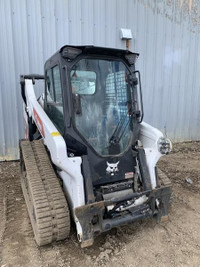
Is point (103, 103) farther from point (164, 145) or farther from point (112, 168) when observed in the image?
point (164, 145)

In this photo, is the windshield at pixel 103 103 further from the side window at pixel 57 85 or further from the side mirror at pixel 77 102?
the side window at pixel 57 85

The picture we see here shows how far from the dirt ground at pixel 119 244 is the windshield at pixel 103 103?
1.01 metres

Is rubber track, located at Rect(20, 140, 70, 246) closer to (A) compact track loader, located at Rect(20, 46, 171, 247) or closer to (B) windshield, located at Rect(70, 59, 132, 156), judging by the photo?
(A) compact track loader, located at Rect(20, 46, 171, 247)

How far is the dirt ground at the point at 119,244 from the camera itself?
82.4 inches

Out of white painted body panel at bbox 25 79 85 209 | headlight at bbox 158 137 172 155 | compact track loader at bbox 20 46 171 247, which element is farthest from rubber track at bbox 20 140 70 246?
headlight at bbox 158 137 172 155

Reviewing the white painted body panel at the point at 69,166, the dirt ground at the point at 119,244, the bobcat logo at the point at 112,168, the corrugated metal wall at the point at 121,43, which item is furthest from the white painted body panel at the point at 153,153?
the corrugated metal wall at the point at 121,43

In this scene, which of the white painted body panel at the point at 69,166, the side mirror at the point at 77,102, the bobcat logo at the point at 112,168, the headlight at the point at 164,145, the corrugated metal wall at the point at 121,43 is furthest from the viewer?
the corrugated metal wall at the point at 121,43

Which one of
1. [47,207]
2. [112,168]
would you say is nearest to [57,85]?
[112,168]

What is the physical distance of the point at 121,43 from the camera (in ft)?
18.7

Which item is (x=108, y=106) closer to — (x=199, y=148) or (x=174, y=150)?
(x=174, y=150)

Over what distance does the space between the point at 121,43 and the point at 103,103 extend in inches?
157

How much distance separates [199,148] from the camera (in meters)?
6.53

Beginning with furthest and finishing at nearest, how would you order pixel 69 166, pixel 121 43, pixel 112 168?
pixel 121 43
pixel 112 168
pixel 69 166

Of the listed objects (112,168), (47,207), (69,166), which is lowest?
(47,207)
